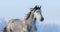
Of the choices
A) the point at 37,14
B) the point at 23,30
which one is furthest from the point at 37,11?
the point at 23,30

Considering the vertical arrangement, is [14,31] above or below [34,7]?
below

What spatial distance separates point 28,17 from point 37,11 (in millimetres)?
561

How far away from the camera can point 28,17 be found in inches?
543

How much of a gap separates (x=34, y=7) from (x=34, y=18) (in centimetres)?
40

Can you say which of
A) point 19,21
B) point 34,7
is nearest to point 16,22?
point 19,21

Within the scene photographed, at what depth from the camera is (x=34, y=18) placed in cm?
1373

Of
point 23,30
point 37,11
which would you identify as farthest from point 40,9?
point 23,30

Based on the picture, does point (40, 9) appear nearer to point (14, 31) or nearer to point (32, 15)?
point (32, 15)

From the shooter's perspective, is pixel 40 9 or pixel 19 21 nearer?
pixel 40 9

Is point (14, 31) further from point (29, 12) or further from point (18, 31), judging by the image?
point (29, 12)

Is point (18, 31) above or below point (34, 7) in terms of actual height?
below

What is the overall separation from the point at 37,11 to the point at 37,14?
107mm

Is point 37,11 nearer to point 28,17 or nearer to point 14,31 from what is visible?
point 28,17

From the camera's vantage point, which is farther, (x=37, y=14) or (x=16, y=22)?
(x=16, y=22)
